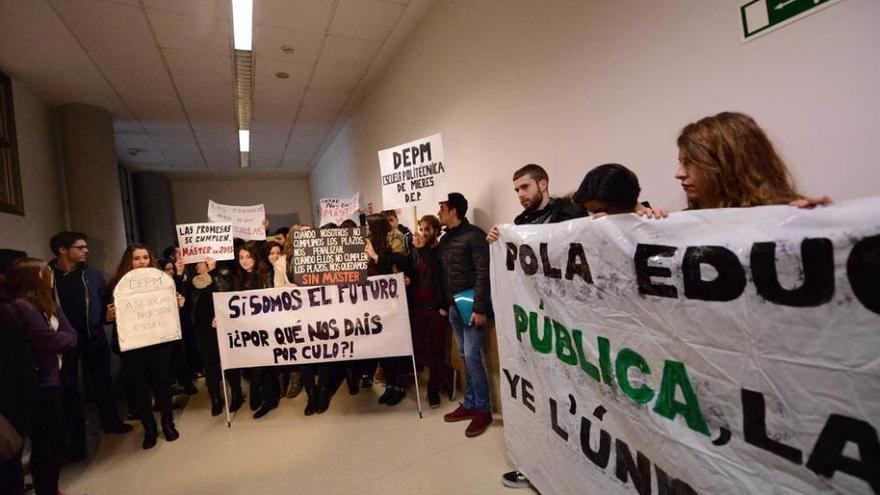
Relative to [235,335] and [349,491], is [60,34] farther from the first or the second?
[349,491]

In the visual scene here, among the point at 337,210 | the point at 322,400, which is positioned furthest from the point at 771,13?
the point at 337,210

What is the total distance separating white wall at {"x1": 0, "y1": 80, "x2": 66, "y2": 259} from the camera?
3.91 m

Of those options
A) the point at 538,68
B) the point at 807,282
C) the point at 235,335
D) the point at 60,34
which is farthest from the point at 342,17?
the point at 807,282

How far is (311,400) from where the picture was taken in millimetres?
3209

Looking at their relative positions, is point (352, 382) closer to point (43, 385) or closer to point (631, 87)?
point (43, 385)

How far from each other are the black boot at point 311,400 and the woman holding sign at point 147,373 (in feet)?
3.03

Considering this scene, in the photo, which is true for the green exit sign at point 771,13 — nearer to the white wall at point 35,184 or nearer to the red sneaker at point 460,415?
the red sneaker at point 460,415

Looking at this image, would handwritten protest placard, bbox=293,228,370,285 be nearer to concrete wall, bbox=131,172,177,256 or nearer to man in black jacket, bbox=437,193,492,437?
man in black jacket, bbox=437,193,492,437

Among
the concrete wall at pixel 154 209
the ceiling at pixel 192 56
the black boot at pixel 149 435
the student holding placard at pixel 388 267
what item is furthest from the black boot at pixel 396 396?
the concrete wall at pixel 154 209

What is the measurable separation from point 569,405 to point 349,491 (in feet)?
4.35

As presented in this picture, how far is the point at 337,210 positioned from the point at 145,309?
2029 mm

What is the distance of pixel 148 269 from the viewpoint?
9.61ft

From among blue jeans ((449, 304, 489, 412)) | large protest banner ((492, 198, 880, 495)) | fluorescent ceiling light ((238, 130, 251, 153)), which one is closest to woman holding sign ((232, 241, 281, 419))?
blue jeans ((449, 304, 489, 412))

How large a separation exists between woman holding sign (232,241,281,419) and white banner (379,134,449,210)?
49.1 inches
